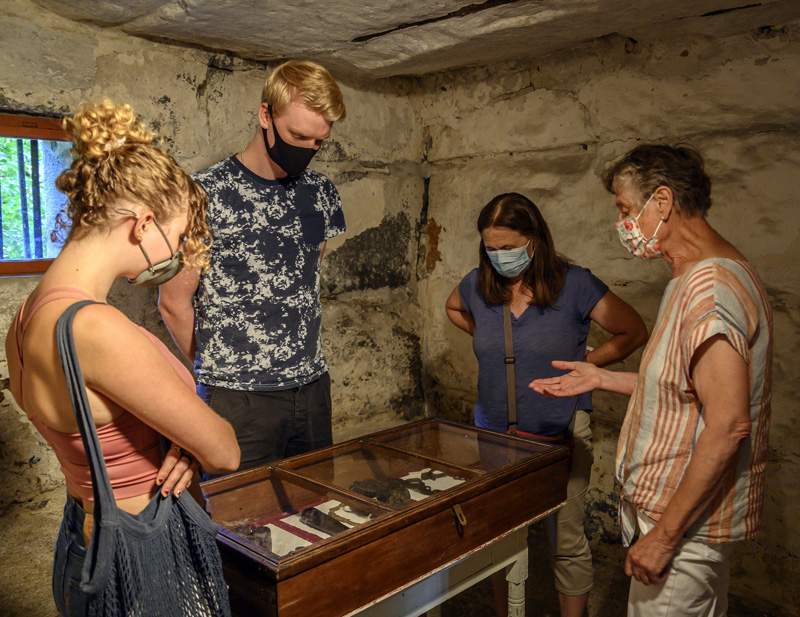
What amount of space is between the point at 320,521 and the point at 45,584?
1333mm

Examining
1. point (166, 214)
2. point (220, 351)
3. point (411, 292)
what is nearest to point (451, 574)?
point (220, 351)

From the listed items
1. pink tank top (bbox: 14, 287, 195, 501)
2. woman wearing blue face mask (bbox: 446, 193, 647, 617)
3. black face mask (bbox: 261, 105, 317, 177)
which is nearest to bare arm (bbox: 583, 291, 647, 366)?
woman wearing blue face mask (bbox: 446, 193, 647, 617)

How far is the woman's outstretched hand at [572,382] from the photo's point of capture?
1.99 m

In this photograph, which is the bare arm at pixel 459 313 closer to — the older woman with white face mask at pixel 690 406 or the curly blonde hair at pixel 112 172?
the older woman with white face mask at pixel 690 406

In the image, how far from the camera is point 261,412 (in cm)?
212

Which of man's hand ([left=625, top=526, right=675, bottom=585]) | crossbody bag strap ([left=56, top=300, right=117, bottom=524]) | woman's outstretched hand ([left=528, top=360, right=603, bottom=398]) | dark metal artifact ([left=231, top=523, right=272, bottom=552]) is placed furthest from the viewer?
woman's outstretched hand ([left=528, top=360, right=603, bottom=398])

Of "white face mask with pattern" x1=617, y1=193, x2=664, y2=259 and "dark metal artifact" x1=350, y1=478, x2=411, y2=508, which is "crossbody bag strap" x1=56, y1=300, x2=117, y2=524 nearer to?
"dark metal artifact" x1=350, y1=478, x2=411, y2=508

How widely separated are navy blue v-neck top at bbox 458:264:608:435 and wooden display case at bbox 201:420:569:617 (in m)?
0.25

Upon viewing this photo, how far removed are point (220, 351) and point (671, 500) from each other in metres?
1.40

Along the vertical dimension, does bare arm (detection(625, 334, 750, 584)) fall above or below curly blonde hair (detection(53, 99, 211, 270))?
below

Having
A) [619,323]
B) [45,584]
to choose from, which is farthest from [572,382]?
[45,584]

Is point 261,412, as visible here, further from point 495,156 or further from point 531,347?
point 495,156

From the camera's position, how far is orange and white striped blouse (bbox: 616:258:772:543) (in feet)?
4.80

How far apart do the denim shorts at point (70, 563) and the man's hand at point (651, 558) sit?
124cm
